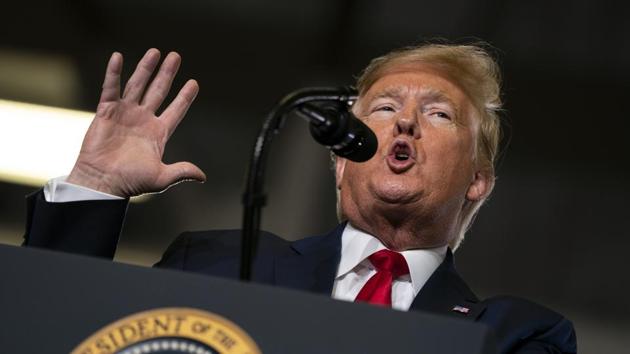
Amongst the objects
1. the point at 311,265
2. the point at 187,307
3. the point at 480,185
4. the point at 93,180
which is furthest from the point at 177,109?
the point at 187,307

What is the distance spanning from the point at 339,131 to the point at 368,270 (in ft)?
2.10

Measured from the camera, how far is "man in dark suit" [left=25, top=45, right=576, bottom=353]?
5.08ft

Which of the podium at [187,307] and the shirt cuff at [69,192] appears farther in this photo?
the shirt cuff at [69,192]

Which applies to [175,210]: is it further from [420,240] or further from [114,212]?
[114,212]

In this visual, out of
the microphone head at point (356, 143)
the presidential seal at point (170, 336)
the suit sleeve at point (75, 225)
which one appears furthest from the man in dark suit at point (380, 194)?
the presidential seal at point (170, 336)

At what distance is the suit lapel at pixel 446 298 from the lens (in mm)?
1627

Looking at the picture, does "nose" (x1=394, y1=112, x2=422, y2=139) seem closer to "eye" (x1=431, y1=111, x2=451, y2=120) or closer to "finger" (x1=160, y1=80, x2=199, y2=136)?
"eye" (x1=431, y1=111, x2=451, y2=120)

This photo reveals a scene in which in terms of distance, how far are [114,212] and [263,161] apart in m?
0.47

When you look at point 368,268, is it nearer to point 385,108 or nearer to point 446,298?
point 446,298

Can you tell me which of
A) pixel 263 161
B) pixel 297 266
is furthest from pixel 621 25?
pixel 263 161

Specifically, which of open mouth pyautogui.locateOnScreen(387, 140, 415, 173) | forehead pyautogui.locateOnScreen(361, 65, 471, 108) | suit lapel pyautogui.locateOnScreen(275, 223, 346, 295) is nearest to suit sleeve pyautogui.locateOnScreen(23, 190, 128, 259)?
suit lapel pyautogui.locateOnScreen(275, 223, 346, 295)

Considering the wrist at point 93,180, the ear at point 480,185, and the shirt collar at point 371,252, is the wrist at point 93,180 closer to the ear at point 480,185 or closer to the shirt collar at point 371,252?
the shirt collar at point 371,252

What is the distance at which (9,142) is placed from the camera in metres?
3.26

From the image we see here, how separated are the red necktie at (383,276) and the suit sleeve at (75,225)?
15.5 inches
